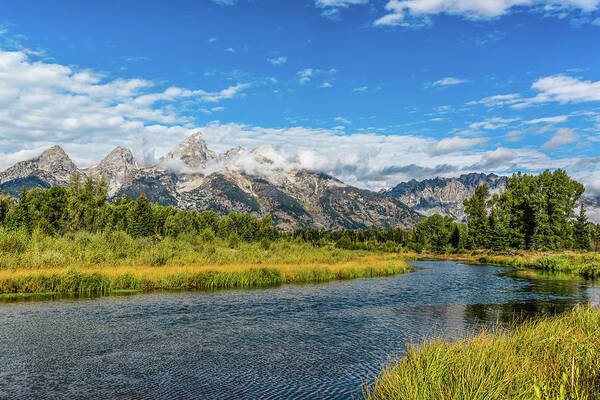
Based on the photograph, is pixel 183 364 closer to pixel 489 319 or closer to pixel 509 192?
pixel 489 319

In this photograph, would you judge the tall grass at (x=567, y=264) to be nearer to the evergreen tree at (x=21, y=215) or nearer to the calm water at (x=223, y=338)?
the calm water at (x=223, y=338)

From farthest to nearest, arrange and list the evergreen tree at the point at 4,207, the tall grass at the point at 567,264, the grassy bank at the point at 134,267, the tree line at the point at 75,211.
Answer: the evergreen tree at the point at 4,207
the tree line at the point at 75,211
the tall grass at the point at 567,264
the grassy bank at the point at 134,267

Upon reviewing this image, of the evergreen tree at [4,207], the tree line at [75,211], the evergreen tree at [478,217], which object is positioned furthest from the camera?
the evergreen tree at [478,217]

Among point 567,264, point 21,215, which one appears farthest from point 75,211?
point 567,264

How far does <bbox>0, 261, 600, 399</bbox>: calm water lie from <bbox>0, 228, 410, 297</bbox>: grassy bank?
16.6 feet

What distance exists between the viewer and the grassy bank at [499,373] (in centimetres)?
940

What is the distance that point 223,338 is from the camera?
23.1 m

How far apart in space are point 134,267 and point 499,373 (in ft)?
144

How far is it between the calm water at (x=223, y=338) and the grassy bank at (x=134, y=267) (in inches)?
200

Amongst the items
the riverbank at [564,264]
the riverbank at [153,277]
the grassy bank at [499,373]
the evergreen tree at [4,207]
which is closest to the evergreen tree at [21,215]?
the evergreen tree at [4,207]

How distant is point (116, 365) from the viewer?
18.2 metres

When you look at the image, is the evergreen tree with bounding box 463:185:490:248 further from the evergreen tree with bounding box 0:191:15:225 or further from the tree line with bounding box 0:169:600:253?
the evergreen tree with bounding box 0:191:15:225

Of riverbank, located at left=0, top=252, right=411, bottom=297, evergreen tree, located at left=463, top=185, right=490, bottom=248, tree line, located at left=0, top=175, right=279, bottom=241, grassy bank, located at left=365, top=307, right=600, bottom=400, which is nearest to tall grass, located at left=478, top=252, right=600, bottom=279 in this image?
evergreen tree, located at left=463, top=185, right=490, bottom=248

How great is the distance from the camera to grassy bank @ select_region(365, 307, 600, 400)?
9396 millimetres
